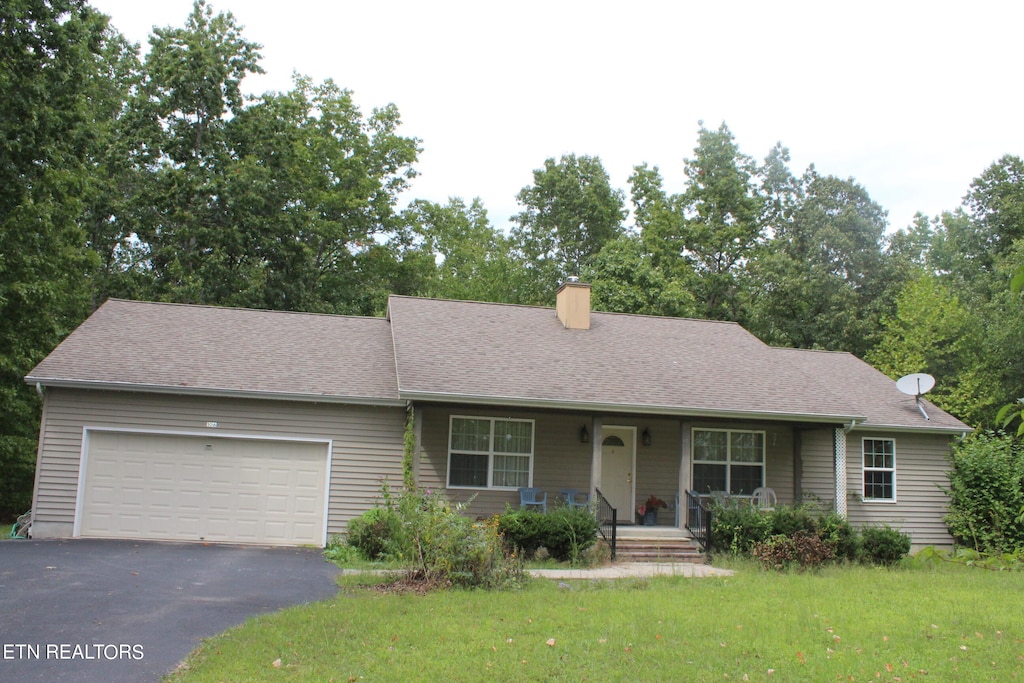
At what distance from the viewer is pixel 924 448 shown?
16875mm

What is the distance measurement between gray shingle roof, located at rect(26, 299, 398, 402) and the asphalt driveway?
8.89 feet

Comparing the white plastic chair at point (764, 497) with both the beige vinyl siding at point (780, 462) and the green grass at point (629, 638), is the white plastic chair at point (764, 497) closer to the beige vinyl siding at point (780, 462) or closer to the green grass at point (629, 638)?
the beige vinyl siding at point (780, 462)

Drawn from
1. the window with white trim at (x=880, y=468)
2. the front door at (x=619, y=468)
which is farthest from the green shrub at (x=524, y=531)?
the window with white trim at (x=880, y=468)

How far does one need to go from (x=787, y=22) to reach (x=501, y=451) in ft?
32.1

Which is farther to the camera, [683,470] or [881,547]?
[683,470]

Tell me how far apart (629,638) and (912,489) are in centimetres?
1145

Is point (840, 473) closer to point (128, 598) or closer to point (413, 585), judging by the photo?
Answer: point (413, 585)

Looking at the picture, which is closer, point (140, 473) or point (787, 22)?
point (787, 22)

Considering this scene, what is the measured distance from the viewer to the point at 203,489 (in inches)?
563

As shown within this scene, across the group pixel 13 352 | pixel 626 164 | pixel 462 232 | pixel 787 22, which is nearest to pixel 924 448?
pixel 787 22

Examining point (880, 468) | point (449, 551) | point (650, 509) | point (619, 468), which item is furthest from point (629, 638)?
point (880, 468)

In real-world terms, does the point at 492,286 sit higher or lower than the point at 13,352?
higher

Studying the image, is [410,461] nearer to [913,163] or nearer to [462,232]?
[913,163]

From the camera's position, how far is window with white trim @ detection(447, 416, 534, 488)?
15000 millimetres
